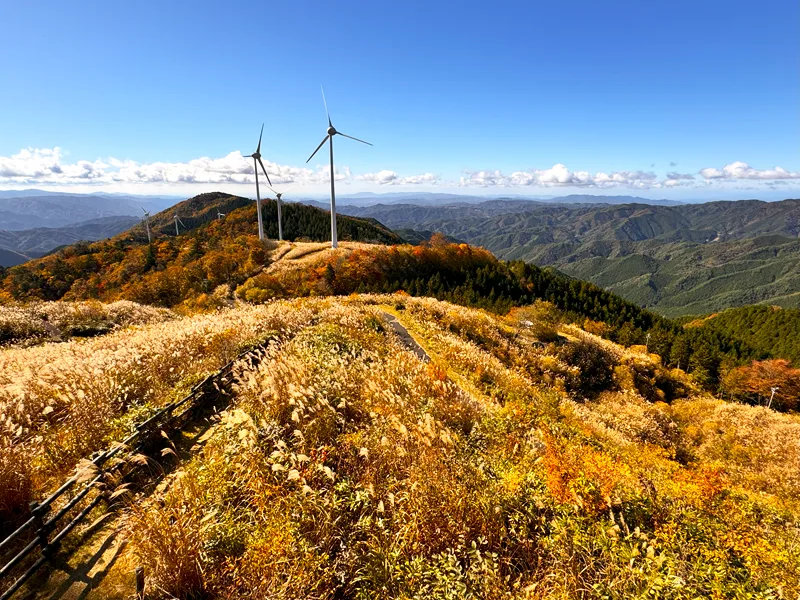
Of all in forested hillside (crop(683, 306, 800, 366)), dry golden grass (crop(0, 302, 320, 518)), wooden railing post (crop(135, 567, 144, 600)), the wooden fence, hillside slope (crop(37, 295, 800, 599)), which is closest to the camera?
wooden railing post (crop(135, 567, 144, 600))

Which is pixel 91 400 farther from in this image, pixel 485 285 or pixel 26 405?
pixel 485 285

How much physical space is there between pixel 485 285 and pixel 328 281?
43675mm

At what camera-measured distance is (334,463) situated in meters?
7.07

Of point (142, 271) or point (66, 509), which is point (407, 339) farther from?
→ point (142, 271)

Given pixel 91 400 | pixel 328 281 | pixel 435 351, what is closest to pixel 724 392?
pixel 328 281

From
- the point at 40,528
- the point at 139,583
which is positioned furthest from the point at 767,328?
the point at 40,528

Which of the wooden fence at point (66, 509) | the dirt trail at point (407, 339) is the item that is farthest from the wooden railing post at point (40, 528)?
the dirt trail at point (407, 339)

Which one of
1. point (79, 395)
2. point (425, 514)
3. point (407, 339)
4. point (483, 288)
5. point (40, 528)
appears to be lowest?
point (483, 288)

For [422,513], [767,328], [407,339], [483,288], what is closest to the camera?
[422,513]

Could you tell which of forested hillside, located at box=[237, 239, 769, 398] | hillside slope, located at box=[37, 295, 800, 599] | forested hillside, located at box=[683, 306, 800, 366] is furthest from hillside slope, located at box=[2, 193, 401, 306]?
forested hillside, located at box=[683, 306, 800, 366]

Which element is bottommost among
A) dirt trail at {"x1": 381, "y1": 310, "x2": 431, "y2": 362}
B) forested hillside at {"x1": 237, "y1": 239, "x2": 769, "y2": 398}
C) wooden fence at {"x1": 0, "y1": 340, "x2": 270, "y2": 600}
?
forested hillside at {"x1": 237, "y1": 239, "x2": 769, "y2": 398}

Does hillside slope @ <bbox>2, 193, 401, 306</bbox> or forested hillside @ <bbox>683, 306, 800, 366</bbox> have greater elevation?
hillside slope @ <bbox>2, 193, 401, 306</bbox>

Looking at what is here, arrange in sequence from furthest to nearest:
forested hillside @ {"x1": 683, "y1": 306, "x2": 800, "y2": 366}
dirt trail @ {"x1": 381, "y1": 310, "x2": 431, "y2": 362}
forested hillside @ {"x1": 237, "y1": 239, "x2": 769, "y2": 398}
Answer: forested hillside @ {"x1": 683, "y1": 306, "x2": 800, "y2": 366} → forested hillside @ {"x1": 237, "y1": 239, "x2": 769, "y2": 398} → dirt trail @ {"x1": 381, "y1": 310, "x2": 431, "y2": 362}

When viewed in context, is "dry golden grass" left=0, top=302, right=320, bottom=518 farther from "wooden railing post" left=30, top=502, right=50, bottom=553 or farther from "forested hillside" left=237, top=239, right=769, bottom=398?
"forested hillside" left=237, top=239, right=769, bottom=398
